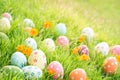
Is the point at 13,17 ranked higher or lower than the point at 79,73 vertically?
higher

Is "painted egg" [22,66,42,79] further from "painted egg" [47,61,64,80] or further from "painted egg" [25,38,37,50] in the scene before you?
"painted egg" [25,38,37,50]

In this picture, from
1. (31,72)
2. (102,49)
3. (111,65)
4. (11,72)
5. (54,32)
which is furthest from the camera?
(54,32)

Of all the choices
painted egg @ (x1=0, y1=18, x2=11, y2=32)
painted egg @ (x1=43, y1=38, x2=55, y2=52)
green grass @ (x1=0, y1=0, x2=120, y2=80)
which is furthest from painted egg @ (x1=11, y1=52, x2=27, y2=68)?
painted egg @ (x1=0, y1=18, x2=11, y2=32)

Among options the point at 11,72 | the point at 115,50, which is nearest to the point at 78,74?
the point at 11,72

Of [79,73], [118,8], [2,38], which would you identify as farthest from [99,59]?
[118,8]

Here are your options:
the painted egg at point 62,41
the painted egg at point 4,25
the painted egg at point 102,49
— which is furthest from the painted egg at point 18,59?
the painted egg at point 102,49

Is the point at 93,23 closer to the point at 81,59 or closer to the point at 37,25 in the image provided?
the point at 37,25

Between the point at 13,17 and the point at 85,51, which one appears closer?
the point at 85,51

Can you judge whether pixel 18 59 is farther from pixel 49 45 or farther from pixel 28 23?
pixel 28 23
